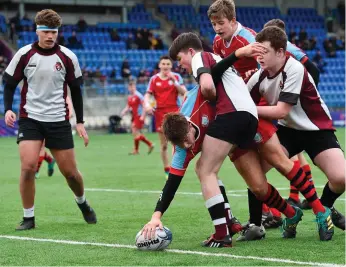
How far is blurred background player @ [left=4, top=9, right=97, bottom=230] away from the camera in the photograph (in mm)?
8727

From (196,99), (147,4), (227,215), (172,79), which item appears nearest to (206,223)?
(227,215)

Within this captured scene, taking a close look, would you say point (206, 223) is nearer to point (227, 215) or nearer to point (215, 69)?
point (227, 215)

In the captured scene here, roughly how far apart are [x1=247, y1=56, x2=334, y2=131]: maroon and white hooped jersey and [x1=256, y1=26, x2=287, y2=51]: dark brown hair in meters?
0.21

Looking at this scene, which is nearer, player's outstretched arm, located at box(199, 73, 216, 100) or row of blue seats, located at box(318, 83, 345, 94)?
player's outstretched arm, located at box(199, 73, 216, 100)

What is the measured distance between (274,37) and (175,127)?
4.24 feet

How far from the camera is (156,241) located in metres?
7.14

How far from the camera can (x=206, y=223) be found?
9.02 m

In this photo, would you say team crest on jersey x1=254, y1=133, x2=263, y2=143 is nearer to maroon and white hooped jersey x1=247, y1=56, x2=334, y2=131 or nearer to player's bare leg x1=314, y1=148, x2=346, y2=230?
maroon and white hooped jersey x1=247, y1=56, x2=334, y2=131

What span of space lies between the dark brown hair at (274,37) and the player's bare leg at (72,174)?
2471 mm

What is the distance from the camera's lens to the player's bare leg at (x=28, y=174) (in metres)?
8.70

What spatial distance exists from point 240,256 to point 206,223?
7.15 feet

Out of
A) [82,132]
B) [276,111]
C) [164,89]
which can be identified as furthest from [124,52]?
[276,111]

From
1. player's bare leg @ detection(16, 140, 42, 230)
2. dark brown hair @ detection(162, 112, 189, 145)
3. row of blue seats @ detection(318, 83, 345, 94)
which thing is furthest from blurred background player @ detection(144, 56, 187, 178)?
row of blue seats @ detection(318, 83, 345, 94)

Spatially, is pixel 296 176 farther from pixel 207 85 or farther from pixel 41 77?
pixel 41 77
